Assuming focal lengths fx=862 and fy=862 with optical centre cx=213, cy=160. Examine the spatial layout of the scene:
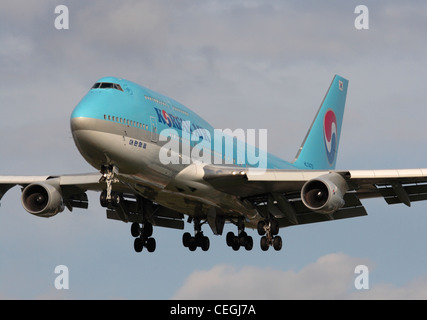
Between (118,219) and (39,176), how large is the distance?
4839 mm

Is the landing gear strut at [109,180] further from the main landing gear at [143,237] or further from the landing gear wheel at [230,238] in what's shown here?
the landing gear wheel at [230,238]

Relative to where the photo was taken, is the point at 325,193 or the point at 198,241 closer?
the point at 325,193

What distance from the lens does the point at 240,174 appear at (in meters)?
39.1

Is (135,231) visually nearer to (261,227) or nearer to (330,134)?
(261,227)

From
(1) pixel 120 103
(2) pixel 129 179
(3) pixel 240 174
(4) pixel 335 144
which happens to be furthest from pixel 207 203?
(4) pixel 335 144

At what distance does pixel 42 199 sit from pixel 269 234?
36.9ft

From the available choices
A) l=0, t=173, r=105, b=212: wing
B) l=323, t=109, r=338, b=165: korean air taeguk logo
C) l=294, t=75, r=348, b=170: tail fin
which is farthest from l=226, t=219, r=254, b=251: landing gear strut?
l=323, t=109, r=338, b=165: korean air taeguk logo

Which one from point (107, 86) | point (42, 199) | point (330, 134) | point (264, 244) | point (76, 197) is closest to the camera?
point (107, 86)

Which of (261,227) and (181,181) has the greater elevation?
(181,181)

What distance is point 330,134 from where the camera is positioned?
5678 cm

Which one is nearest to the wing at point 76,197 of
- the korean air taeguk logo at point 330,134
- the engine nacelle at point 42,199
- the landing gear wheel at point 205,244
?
the engine nacelle at point 42,199

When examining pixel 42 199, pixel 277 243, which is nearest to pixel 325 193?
pixel 277 243

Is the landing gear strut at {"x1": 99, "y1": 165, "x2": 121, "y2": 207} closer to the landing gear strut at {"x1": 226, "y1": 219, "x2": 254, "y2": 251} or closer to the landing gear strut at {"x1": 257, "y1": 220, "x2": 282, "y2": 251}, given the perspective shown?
the landing gear strut at {"x1": 257, "y1": 220, "x2": 282, "y2": 251}

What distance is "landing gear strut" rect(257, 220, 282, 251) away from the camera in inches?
1674
